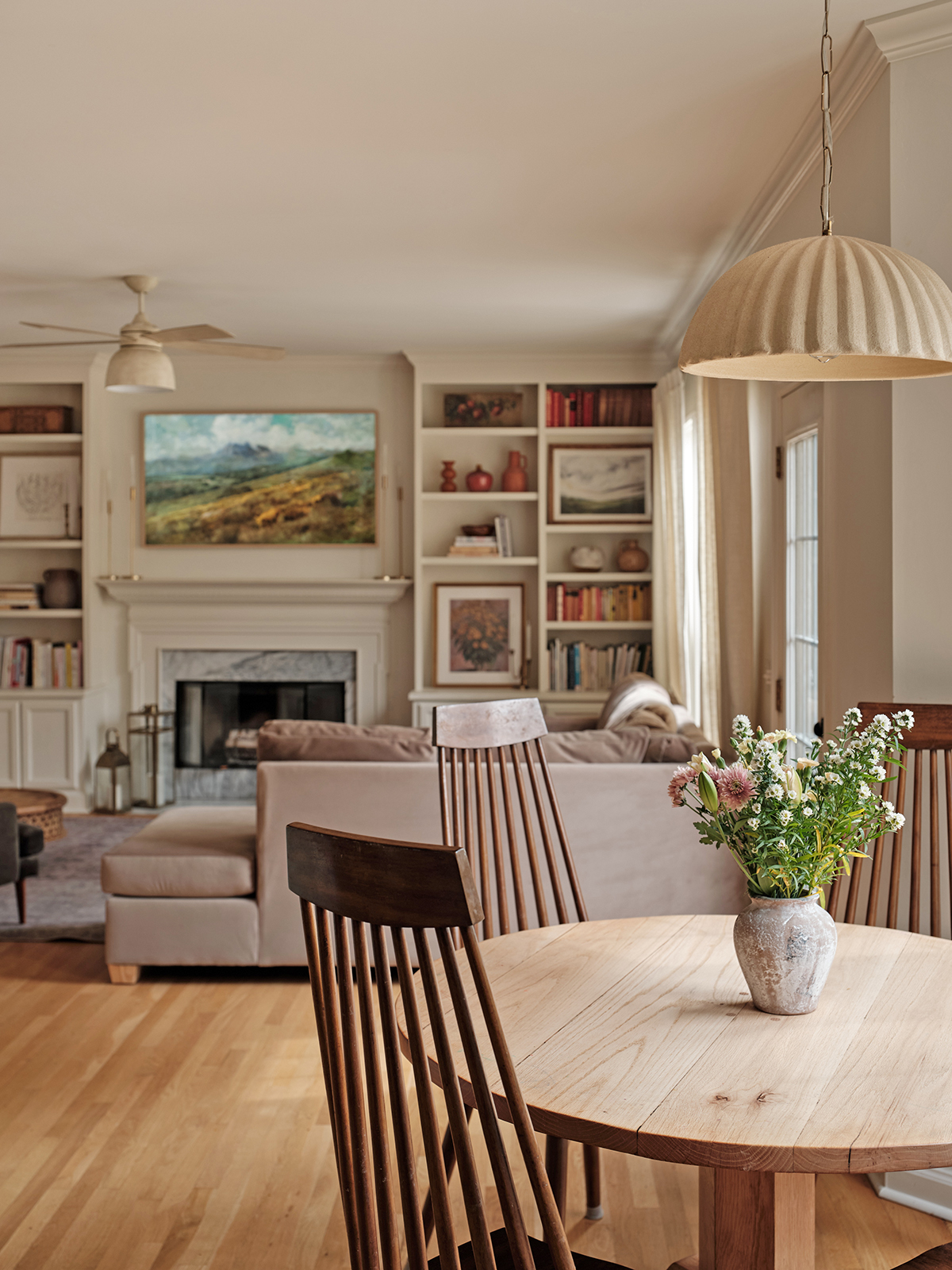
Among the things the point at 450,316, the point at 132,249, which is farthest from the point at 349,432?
the point at 132,249

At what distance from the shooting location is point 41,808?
485cm

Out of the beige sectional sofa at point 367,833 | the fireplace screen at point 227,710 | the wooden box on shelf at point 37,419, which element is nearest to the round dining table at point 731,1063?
the beige sectional sofa at point 367,833

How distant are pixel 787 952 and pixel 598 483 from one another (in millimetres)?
5221

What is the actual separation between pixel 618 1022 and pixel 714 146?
9.01 ft

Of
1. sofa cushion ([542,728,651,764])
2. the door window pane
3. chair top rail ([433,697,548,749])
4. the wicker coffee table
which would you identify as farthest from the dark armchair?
the door window pane

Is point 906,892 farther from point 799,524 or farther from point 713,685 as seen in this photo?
point 713,685

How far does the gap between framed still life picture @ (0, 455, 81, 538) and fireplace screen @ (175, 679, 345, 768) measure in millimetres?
1215

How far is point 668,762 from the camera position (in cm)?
353

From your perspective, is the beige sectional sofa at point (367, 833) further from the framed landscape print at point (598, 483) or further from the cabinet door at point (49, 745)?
the framed landscape print at point (598, 483)

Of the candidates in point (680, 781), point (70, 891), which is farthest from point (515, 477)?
point (680, 781)

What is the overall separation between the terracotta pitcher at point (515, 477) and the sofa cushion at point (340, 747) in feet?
10.1

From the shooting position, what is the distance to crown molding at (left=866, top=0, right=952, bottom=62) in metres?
2.42

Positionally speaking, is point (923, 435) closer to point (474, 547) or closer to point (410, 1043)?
point (410, 1043)

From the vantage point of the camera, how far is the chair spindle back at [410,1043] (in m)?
0.98
